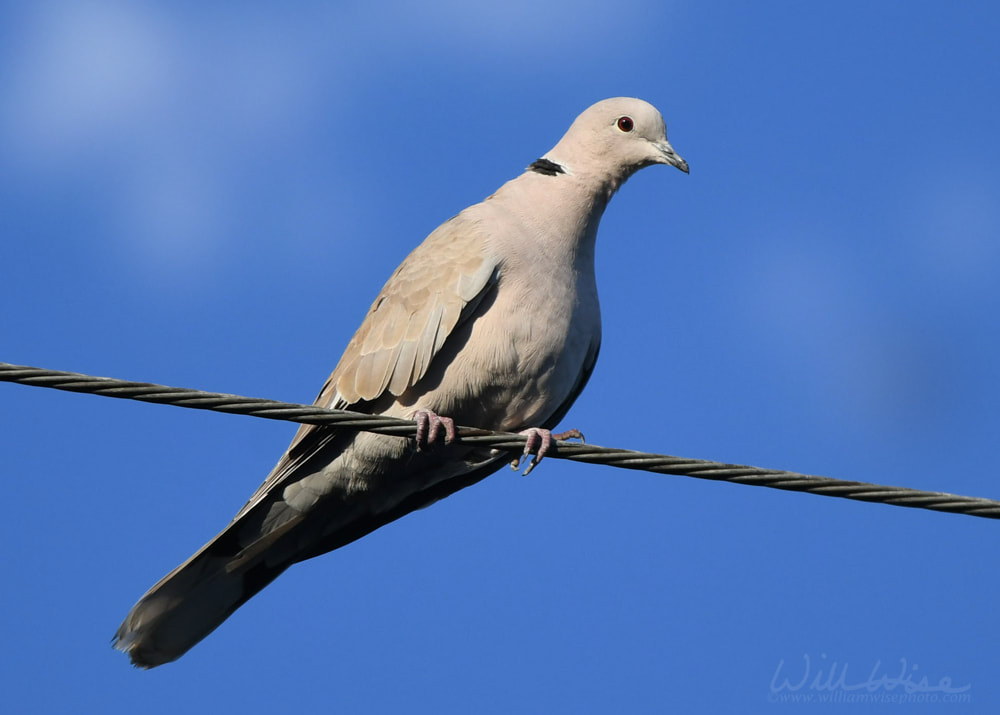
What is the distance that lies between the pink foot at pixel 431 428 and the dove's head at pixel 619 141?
165cm

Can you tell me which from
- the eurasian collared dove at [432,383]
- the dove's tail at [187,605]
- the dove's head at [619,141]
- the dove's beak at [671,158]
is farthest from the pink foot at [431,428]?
the dove's beak at [671,158]

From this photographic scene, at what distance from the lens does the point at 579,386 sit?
6.09 meters

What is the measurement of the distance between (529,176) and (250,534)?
218cm

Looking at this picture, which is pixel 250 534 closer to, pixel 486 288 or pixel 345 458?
pixel 345 458

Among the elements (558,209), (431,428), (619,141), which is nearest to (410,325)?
(431,428)

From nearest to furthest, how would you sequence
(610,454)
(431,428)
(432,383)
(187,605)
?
(610,454) → (431,428) → (432,383) → (187,605)

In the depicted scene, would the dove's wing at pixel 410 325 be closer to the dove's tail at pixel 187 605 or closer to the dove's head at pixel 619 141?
the dove's tail at pixel 187 605

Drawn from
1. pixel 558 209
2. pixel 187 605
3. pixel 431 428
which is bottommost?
pixel 187 605

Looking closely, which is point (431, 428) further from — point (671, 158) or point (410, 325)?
point (671, 158)

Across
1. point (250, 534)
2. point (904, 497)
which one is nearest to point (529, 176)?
point (250, 534)

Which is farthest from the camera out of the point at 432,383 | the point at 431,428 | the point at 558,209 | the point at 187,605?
the point at 558,209

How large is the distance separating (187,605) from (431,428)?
1528 millimetres

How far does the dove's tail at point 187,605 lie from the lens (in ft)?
18.3

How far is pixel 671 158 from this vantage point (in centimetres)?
619
